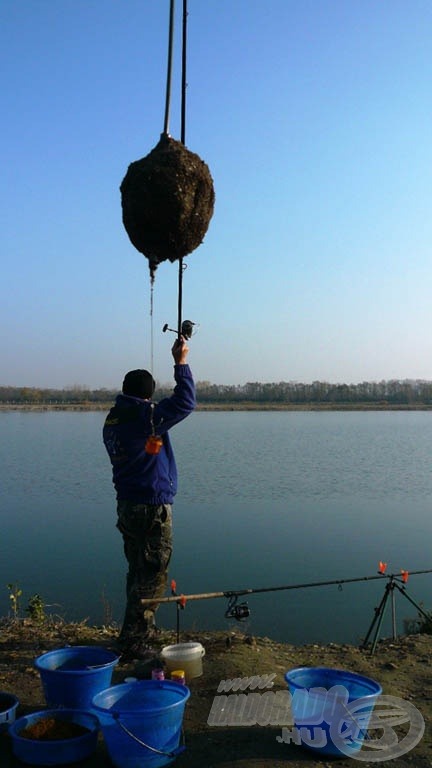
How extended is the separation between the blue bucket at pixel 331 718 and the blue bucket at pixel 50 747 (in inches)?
Answer: 39.8

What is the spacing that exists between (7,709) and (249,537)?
375 inches

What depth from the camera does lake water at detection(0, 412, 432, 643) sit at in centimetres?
895

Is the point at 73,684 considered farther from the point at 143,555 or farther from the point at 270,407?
the point at 270,407

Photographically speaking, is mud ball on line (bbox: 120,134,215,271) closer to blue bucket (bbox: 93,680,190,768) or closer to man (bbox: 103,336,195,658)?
man (bbox: 103,336,195,658)

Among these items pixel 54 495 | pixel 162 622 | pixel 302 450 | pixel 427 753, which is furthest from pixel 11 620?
pixel 302 450

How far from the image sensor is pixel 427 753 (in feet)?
11.5

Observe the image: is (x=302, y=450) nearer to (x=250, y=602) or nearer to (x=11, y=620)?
(x=250, y=602)

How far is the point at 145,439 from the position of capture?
4.76 meters

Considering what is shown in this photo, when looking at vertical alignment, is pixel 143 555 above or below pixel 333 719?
above

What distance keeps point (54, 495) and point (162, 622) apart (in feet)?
34.9

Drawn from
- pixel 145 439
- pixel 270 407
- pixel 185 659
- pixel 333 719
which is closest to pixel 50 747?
pixel 185 659

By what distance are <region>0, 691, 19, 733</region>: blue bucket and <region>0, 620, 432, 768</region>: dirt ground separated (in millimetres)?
60

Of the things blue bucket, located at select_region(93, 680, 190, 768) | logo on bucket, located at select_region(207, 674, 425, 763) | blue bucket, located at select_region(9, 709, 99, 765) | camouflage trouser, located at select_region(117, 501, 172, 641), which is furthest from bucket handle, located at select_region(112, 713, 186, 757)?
camouflage trouser, located at select_region(117, 501, 172, 641)

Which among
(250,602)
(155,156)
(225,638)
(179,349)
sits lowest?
(250,602)
